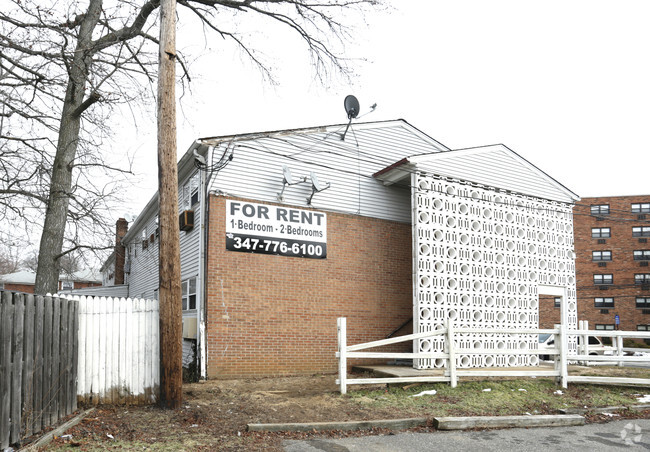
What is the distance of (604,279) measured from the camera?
5097 cm

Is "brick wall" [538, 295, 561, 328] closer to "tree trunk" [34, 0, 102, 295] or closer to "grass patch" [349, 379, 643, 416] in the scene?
"grass patch" [349, 379, 643, 416]

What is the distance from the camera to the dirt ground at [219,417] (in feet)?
23.2

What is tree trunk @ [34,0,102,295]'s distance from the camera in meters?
12.9

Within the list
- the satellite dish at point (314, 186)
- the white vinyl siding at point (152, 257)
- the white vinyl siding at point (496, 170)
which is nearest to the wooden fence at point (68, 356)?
the white vinyl siding at point (152, 257)

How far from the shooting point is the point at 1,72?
12.2 metres

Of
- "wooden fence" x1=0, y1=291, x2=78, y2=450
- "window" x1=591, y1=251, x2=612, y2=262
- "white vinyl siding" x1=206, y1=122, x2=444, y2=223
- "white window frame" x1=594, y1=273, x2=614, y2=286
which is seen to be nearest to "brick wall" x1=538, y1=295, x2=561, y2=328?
"white window frame" x1=594, y1=273, x2=614, y2=286

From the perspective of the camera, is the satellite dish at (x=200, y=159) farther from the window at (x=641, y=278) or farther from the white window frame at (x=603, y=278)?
the window at (x=641, y=278)

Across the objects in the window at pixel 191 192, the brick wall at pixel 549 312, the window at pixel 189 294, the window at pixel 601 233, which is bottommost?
the brick wall at pixel 549 312

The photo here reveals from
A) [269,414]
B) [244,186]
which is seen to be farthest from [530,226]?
[269,414]

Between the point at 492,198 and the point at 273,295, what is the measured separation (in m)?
6.91

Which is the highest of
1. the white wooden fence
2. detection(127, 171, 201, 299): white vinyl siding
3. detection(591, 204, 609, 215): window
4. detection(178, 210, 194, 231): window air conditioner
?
detection(591, 204, 609, 215): window

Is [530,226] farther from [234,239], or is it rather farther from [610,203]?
[610,203]

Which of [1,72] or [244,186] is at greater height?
[1,72]

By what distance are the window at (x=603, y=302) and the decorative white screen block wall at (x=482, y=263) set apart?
125 ft
